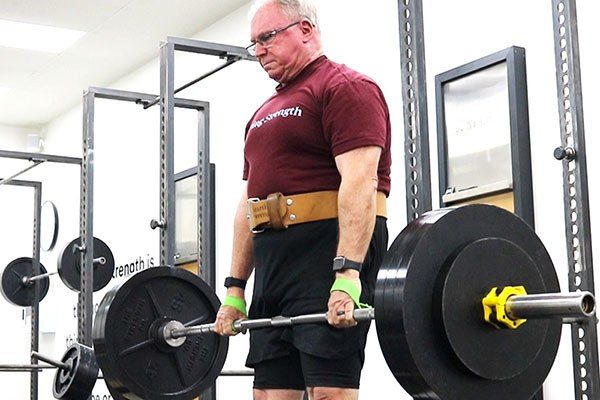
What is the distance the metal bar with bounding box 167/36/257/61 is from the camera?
4.12m

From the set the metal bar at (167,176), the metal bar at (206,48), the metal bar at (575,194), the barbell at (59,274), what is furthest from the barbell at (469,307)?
the barbell at (59,274)

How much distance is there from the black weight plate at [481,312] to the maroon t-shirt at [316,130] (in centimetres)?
42

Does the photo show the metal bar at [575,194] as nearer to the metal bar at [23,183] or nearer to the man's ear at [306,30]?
the man's ear at [306,30]

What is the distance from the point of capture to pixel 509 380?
1.74 m

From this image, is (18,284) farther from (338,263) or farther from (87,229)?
(338,263)

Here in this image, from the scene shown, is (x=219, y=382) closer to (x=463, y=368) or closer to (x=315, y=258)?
(x=315, y=258)

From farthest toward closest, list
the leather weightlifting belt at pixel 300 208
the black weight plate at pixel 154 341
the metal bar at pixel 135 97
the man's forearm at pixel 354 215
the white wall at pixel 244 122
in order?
the metal bar at pixel 135 97 < the white wall at pixel 244 122 < the black weight plate at pixel 154 341 < the leather weightlifting belt at pixel 300 208 < the man's forearm at pixel 354 215

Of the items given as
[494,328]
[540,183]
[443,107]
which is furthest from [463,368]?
[443,107]

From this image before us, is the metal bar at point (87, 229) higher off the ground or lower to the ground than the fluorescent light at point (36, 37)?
lower

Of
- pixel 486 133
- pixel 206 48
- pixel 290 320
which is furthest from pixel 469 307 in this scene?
pixel 206 48

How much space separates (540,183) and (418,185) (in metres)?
1.24

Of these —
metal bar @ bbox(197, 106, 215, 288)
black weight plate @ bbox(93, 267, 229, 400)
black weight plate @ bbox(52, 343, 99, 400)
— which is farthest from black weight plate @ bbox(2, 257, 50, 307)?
black weight plate @ bbox(93, 267, 229, 400)

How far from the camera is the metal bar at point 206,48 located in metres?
4.12

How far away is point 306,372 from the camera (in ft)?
6.58
